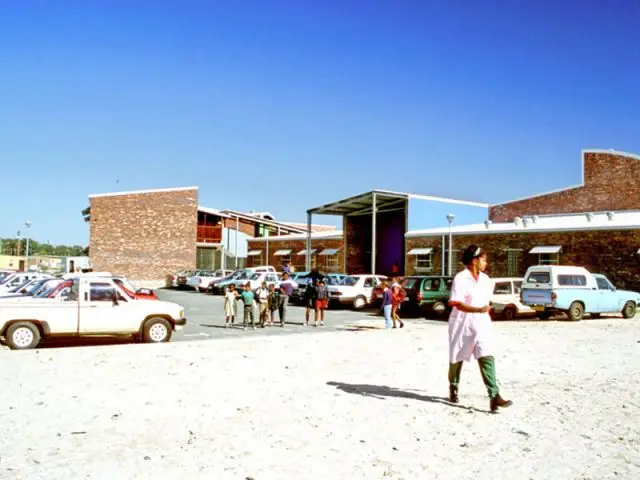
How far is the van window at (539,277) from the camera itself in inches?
844

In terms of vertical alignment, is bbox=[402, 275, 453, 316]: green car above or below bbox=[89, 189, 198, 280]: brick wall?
below

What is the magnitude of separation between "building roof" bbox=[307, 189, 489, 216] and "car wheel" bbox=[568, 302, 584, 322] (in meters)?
16.7

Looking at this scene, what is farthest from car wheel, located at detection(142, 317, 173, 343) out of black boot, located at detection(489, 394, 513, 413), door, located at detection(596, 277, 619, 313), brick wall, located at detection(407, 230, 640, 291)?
brick wall, located at detection(407, 230, 640, 291)

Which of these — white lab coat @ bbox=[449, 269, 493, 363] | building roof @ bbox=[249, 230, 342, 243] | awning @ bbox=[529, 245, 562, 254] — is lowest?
white lab coat @ bbox=[449, 269, 493, 363]

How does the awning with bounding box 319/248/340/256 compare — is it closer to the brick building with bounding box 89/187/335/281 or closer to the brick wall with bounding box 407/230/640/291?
the brick building with bounding box 89/187/335/281

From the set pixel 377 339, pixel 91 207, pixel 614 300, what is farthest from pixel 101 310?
pixel 91 207

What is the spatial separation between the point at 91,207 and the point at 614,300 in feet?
124

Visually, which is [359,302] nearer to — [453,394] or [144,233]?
[453,394]

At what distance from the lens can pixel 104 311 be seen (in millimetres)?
14172

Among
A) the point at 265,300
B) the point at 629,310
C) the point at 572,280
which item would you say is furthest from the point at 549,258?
the point at 265,300

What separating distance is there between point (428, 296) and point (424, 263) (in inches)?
569

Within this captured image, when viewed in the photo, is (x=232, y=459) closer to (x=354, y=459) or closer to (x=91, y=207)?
(x=354, y=459)

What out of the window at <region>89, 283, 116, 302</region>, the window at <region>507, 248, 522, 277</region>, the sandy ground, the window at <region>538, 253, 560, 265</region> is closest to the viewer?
the sandy ground

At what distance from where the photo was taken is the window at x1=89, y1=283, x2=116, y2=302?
14133mm
